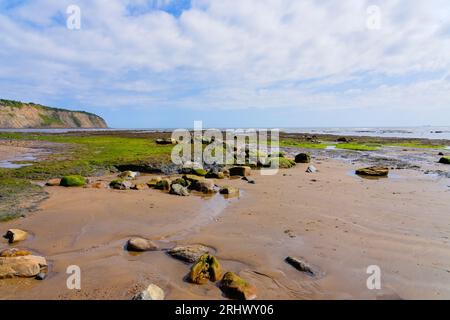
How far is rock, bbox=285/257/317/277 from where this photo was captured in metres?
6.66

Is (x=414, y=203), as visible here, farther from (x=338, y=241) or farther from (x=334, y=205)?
(x=338, y=241)

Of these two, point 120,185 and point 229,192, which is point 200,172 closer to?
point 229,192

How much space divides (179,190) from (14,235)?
676cm

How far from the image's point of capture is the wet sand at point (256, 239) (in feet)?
19.7

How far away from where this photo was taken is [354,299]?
565 centimetres

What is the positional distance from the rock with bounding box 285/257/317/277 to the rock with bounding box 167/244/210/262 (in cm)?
205

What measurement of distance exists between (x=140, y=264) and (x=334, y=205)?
8.10m

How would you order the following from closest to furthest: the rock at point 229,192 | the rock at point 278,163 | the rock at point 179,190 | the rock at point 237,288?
1. the rock at point 237,288
2. the rock at point 179,190
3. the rock at point 229,192
4. the rock at point 278,163

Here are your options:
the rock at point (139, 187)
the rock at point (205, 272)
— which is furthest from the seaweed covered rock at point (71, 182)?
the rock at point (205, 272)

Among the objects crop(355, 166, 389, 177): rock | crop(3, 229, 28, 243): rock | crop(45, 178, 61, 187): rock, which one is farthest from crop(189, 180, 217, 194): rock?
crop(355, 166, 389, 177): rock

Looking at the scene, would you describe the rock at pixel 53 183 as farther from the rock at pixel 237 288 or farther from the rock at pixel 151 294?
the rock at pixel 237 288

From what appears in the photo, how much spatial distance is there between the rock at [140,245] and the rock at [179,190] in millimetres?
5683

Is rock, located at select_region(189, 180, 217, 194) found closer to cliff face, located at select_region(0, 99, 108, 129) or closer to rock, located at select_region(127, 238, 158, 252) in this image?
rock, located at select_region(127, 238, 158, 252)
